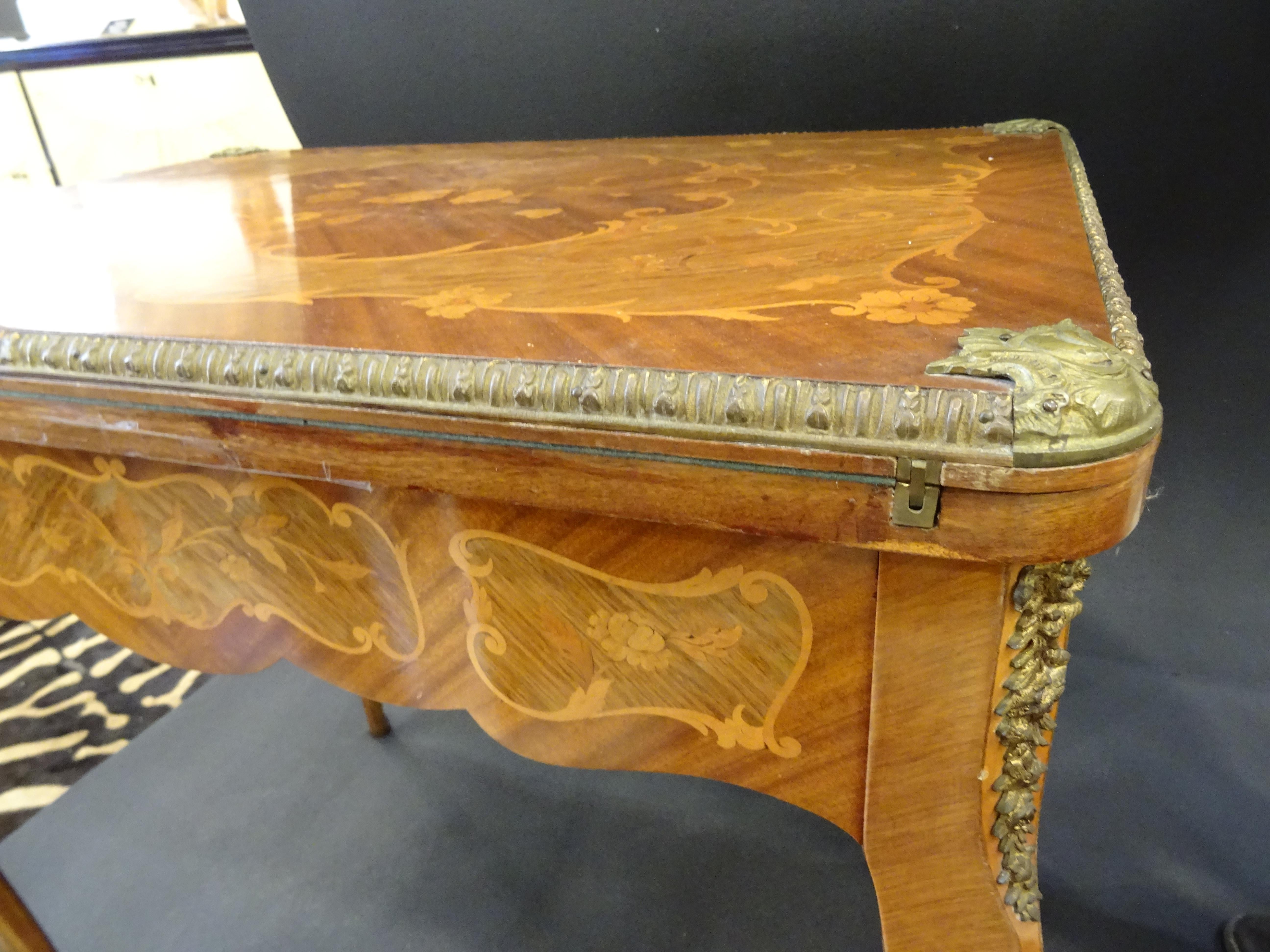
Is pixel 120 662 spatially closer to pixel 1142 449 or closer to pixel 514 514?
pixel 514 514

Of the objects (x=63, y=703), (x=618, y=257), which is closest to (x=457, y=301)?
(x=618, y=257)

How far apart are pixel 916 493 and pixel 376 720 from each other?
1098mm

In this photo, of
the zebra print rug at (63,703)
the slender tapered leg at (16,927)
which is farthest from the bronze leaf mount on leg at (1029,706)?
the zebra print rug at (63,703)

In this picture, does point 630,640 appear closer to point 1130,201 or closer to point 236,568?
point 236,568

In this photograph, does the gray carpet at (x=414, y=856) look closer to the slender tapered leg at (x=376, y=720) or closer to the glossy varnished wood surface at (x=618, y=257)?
the slender tapered leg at (x=376, y=720)

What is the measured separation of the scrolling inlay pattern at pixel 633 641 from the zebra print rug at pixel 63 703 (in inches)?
42.0

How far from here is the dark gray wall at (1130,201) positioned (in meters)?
1.00

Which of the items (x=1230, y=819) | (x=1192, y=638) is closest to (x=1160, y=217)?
(x=1192, y=638)

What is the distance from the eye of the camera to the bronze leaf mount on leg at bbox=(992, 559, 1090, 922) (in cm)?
41

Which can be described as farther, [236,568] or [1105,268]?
[236,568]

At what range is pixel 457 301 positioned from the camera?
57 centimetres

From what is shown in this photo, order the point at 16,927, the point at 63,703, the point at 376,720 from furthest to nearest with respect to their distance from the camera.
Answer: the point at 63,703 < the point at 376,720 < the point at 16,927

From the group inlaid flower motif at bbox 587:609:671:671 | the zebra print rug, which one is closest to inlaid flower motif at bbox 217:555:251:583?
inlaid flower motif at bbox 587:609:671:671

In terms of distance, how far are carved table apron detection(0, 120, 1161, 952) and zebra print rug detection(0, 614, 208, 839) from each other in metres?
0.86
